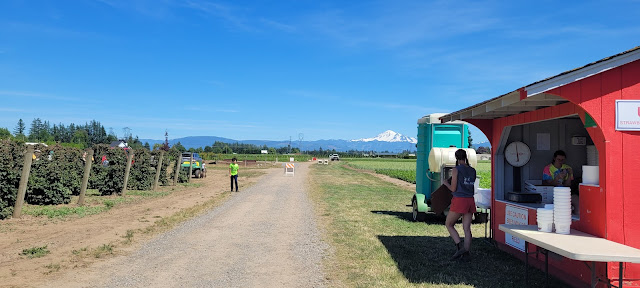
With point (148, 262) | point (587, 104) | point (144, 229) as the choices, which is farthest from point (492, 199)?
point (144, 229)

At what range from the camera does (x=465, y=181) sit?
25.7ft

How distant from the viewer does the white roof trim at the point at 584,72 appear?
5.38m

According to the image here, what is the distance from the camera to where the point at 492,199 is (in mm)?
9523

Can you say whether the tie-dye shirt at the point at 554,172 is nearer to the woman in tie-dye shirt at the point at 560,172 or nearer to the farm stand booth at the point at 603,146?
the woman in tie-dye shirt at the point at 560,172

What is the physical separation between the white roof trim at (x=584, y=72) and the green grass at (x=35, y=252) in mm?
8100

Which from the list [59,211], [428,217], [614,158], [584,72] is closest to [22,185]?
[59,211]

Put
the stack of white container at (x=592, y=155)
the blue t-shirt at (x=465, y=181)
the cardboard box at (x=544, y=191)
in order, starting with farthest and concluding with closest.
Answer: the stack of white container at (x=592, y=155)
the cardboard box at (x=544, y=191)
the blue t-shirt at (x=465, y=181)

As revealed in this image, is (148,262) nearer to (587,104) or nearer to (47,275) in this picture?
(47,275)

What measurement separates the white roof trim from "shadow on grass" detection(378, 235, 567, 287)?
2.71 m

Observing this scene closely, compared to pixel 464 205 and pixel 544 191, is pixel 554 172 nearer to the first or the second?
pixel 544 191

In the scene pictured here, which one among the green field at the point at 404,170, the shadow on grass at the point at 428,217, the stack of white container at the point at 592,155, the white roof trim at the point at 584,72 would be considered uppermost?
the white roof trim at the point at 584,72

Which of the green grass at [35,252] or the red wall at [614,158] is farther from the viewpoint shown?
the green grass at [35,252]

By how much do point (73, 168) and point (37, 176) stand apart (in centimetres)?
238

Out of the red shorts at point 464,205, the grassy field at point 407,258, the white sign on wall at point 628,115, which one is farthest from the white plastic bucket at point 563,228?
the red shorts at point 464,205
